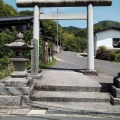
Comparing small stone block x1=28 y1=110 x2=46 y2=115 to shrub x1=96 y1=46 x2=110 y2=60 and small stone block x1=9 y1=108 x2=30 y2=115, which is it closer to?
small stone block x1=9 y1=108 x2=30 y2=115

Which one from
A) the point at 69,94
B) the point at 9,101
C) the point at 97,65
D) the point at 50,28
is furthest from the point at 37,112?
the point at 50,28

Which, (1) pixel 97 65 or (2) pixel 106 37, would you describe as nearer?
(1) pixel 97 65

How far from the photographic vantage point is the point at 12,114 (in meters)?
6.28

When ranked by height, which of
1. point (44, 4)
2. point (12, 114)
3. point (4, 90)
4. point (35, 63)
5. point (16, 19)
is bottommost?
point (12, 114)

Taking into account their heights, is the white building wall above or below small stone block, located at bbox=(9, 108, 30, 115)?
above

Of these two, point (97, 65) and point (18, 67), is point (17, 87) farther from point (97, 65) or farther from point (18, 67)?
point (97, 65)

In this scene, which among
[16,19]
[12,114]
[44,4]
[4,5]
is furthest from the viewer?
[4,5]

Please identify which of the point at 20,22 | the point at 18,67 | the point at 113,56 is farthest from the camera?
the point at 20,22

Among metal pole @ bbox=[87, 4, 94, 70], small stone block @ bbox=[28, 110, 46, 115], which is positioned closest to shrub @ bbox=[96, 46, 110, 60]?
metal pole @ bbox=[87, 4, 94, 70]

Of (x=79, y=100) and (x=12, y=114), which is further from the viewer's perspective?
(x=79, y=100)

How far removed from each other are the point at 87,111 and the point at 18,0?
8078 millimetres

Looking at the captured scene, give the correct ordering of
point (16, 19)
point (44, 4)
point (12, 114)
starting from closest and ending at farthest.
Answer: point (12, 114)
point (44, 4)
point (16, 19)

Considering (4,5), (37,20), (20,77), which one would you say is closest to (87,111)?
(20,77)

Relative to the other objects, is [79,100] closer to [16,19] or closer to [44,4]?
[44,4]
